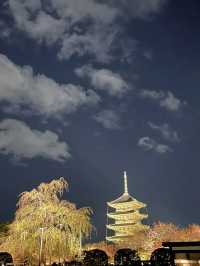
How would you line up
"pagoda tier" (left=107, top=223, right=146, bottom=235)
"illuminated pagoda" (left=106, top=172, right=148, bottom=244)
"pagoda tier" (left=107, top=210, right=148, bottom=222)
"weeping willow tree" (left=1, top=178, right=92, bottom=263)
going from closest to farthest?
"weeping willow tree" (left=1, top=178, right=92, bottom=263), "pagoda tier" (left=107, top=223, right=146, bottom=235), "illuminated pagoda" (left=106, top=172, right=148, bottom=244), "pagoda tier" (left=107, top=210, right=148, bottom=222)

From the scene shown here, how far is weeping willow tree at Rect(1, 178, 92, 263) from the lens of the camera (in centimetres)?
1520

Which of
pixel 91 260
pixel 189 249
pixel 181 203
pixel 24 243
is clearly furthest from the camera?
pixel 181 203

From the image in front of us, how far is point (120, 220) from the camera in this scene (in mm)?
52375

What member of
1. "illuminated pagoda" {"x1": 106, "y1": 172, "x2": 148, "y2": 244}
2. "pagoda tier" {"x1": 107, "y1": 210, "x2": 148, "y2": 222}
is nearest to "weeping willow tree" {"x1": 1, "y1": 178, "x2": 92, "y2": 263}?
"illuminated pagoda" {"x1": 106, "y1": 172, "x2": 148, "y2": 244}

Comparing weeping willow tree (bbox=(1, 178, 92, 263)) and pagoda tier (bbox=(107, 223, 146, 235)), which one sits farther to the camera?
pagoda tier (bbox=(107, 223, 146, 235))

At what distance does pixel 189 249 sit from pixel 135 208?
44.9 meters

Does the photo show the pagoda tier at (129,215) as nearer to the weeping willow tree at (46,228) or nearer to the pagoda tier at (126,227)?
the pagoda tier at (126,227)

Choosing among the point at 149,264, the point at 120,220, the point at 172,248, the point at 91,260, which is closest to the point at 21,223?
the point at 91,260

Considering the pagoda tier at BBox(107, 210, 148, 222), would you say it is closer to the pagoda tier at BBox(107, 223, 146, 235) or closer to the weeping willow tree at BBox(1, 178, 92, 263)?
the pagoda tier at BBox(107, 223, 146, 235)

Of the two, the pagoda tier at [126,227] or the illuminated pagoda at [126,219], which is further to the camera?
the illuminated pagoda at [126,219]

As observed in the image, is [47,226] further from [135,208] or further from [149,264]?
[135,208]

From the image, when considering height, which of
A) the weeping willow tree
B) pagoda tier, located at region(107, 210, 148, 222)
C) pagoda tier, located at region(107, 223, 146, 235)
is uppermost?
pagoda tier, located at region(107, 210, 148, 222)

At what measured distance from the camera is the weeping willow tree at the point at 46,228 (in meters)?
15.2

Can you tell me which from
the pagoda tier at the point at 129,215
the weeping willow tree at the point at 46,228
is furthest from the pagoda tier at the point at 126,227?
the weeping willow tree at the point at 46,228
